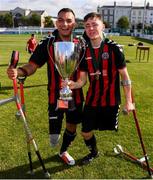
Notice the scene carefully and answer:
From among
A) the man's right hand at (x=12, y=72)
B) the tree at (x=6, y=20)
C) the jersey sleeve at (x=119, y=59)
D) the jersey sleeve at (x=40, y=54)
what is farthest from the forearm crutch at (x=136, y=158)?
the tree at (x=6, y=20)

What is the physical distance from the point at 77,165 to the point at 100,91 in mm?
1172

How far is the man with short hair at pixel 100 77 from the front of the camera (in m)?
4.12

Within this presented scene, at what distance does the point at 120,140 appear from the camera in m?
5.77

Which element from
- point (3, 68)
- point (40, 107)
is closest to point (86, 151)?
point (40, 107)

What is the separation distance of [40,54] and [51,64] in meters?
0.21

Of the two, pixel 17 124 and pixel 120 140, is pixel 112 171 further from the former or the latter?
pixel 17 124

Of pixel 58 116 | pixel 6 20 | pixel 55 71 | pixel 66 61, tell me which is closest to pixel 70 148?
pixel 58 116

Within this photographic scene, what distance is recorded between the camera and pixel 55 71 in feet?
14.4

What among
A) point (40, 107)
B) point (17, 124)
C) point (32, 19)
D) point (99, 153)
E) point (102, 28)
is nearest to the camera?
point (102, 28)

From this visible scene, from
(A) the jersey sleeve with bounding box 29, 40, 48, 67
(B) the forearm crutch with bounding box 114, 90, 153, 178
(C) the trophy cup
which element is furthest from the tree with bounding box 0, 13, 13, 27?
(C) the trophy cup

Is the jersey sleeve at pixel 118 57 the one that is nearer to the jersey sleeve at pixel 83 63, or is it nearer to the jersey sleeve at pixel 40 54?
the jersey sleeve at pixel 83 63

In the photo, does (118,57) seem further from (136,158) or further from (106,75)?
(136,158)

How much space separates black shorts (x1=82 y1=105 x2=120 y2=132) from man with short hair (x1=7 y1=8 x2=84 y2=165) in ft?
0.60

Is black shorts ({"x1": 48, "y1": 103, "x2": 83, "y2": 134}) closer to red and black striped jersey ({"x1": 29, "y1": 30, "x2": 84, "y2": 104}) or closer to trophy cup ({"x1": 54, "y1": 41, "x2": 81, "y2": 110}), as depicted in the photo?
red and black striped jersey ({"x1": 29, "y1": 30, "x2": 84, "y2": 104})
